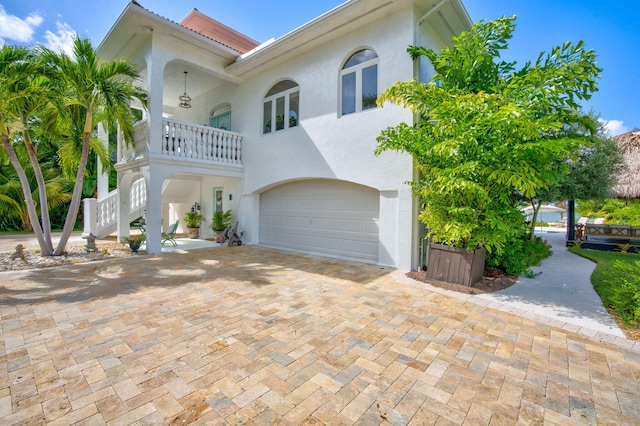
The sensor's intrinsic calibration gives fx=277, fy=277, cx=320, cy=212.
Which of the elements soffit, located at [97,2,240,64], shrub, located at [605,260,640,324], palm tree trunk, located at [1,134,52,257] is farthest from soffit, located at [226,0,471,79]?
palm tree trunk, located at [1,134,52,257]

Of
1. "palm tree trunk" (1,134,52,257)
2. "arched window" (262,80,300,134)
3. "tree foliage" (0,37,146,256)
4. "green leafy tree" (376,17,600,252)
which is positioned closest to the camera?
"green leafy tree" (376,17,600,252)

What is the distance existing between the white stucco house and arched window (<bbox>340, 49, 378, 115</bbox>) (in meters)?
0.03

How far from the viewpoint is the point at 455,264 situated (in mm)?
5480

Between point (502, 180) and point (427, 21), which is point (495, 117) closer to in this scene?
point (502, 180)

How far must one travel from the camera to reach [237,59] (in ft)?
31.6

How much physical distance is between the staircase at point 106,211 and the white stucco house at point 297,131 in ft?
0.16

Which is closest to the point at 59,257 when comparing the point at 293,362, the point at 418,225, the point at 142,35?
the point at 142,35

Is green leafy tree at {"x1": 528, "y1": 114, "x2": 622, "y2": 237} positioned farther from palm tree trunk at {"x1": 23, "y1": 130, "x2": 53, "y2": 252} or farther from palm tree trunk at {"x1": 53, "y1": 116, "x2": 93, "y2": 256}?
palm tree trunk at {"x1": 23, "y1": 130, "x2": 53, "y2": 252}

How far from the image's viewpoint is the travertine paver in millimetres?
2115

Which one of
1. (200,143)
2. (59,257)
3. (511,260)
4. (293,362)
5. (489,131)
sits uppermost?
(200,143)

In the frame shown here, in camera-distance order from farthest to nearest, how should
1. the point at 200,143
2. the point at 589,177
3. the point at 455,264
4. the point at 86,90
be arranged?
1. the point at 589,177
2. the point at 200,143
3. the point at 86,90
4. the point at 455,264

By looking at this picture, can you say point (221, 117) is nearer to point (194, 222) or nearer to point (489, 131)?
point (194, 222)

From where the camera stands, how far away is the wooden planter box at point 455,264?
17.5ft

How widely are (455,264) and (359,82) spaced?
522 centimetres
